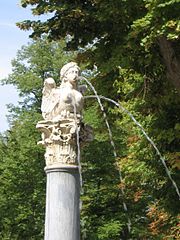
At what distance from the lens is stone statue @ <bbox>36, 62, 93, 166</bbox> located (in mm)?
6680

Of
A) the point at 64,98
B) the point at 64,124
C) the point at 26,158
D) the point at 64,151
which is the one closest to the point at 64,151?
the point at 64,151

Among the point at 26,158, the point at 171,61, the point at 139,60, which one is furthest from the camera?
the point at 26,158

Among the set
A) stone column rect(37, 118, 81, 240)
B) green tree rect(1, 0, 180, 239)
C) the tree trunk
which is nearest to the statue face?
stone column rect(37, 118, 81, 240)

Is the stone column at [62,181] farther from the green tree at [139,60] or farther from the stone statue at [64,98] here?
the green tree at [139,60]

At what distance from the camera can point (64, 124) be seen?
6.70m

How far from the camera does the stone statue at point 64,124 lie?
6.68 metres

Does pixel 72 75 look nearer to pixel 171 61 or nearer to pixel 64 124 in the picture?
pixel 64 124

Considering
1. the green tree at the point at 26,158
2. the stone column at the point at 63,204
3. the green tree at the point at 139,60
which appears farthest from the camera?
the green tree at the point at 26,158

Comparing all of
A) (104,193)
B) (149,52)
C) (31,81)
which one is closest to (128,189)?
(104,193)

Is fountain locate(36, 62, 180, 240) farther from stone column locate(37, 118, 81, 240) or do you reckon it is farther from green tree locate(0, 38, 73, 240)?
green tree locate(0, 38, 73, 240)

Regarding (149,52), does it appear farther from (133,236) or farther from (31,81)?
(31,81)

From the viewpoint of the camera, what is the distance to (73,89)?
6.88 meters

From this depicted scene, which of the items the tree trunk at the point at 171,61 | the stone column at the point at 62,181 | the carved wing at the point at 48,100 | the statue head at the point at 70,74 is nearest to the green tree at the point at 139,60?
the tree trunk at the point at 171,61

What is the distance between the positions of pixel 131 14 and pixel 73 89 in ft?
16.8
